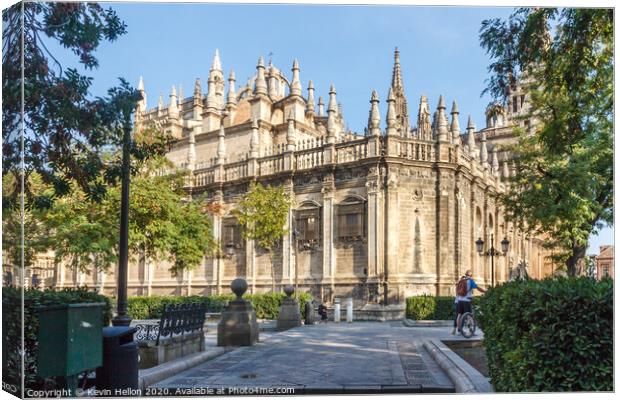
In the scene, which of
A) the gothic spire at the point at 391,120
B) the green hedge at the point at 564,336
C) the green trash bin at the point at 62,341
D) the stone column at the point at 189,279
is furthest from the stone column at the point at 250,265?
the green hedge at the point at 564,336

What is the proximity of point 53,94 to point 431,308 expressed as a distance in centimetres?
1768

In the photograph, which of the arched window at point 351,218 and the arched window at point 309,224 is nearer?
the arched window at point 351,218

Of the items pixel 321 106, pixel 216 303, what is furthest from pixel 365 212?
pixel 321 106

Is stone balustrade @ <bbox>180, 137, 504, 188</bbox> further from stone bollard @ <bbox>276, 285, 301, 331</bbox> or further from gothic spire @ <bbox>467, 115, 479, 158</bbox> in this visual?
stone bollard @ <bbox>276, 285, 301, 331</bbox>

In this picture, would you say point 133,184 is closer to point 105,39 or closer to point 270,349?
point 270,349

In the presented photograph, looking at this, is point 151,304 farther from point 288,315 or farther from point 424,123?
point 424,123

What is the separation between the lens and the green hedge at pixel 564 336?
5039mm

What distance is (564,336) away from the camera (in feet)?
16.6


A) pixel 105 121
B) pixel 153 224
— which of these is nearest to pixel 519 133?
pixel 153 224

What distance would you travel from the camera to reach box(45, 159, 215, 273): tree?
16453mm

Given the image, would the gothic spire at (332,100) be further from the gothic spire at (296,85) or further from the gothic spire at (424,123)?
the gothic spire at (296,85)

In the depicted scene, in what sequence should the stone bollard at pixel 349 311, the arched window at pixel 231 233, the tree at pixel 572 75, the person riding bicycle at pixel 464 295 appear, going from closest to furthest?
the tree at pixel 572 75 < the person riding bicycle at pixel 464 295 < the stone bollard at pixel 349 311 < the arched window at pixel 231 233

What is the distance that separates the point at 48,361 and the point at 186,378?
295 centimetres

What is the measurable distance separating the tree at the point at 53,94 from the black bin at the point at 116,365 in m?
2.01
